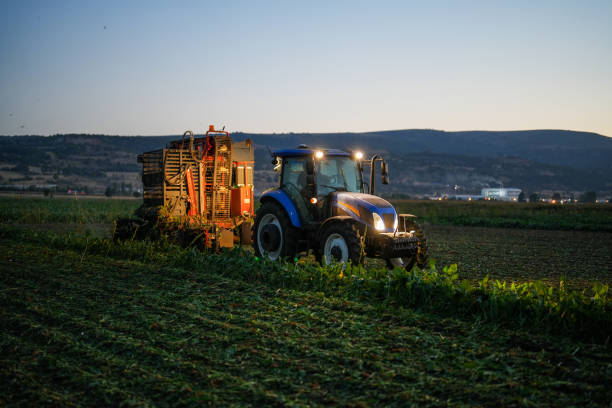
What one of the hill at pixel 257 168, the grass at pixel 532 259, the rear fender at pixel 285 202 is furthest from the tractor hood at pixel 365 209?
the hill at pixel 257 168

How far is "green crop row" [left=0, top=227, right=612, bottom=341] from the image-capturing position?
6.61 m

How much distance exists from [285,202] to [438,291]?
452 cm

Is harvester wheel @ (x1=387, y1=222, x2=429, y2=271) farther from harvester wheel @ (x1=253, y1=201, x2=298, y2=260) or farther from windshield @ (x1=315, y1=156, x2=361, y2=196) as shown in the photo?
harvester wheel @ (x1=253, y1=201, x2=298, y2=260)

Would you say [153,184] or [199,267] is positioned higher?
[153,184]

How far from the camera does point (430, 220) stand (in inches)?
1406

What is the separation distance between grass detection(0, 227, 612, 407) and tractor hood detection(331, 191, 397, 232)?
60.8 inches

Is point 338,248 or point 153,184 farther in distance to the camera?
point 153,184

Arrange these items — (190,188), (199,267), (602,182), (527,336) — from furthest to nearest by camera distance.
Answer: (602,182) → (190,188) → (199,267) → (527,336)

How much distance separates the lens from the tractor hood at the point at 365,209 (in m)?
10.0

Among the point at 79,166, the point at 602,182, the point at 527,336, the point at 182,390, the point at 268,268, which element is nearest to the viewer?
the point at 182,390

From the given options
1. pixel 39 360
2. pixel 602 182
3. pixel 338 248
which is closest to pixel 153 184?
pixel 338 248

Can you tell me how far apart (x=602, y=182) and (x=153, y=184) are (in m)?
181

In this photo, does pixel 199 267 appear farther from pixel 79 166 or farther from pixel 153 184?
pixel 79 166

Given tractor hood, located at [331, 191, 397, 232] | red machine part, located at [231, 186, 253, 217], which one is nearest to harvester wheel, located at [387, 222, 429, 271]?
tractor hood, located at [331, 191, 397, 232]
